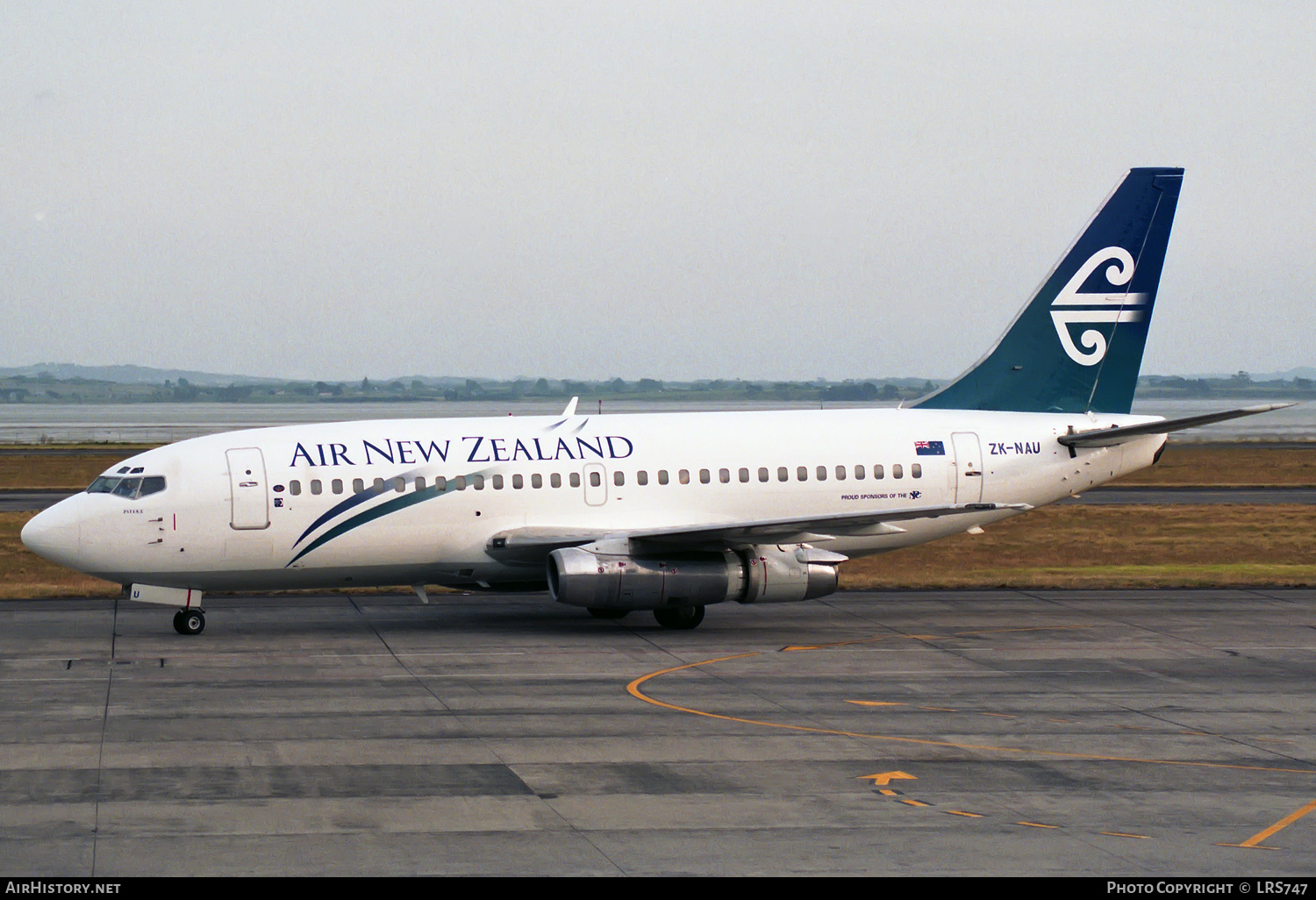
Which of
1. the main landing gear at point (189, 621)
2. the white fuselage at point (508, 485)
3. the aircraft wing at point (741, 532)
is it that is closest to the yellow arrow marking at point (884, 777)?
the aircraft wing at point (741, 532)

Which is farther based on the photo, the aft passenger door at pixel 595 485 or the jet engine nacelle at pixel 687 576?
the aft passenger door at pixel 595 485

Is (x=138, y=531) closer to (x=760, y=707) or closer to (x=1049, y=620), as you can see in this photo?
(x=760, y=707)

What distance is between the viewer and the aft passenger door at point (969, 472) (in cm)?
3353

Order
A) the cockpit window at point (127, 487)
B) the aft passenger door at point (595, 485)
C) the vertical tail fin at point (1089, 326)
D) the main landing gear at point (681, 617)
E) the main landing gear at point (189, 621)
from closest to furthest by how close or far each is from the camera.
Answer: the cockpit window at point (127, 487) < the main landing gear at point (189, 621) < the main landing gear at point (681, 617) < the aft passenger door at point (595, 485) < the vertical tail fin at point (1089, 326)

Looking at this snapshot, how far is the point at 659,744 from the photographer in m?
19.8

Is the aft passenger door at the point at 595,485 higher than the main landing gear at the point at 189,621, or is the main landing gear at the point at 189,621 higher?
the aft passenger door at the point at 595,485

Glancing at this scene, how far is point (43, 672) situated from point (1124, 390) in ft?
82.9

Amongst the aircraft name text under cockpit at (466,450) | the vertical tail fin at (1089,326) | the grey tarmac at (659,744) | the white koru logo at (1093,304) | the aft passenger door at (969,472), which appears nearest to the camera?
the grey tarmac at (659,744)

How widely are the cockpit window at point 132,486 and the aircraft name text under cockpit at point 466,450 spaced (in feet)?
8.90

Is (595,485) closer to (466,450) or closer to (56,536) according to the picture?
(466,450)

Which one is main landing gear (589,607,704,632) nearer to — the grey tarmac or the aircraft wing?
the grey tarmac

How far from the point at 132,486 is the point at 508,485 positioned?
766 cm

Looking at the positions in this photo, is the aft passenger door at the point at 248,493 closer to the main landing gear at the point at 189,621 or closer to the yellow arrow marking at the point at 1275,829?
the main landing gear at the point at 189,621

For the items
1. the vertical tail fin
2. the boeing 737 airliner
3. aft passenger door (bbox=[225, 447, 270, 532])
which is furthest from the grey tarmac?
the vertical tail fin
